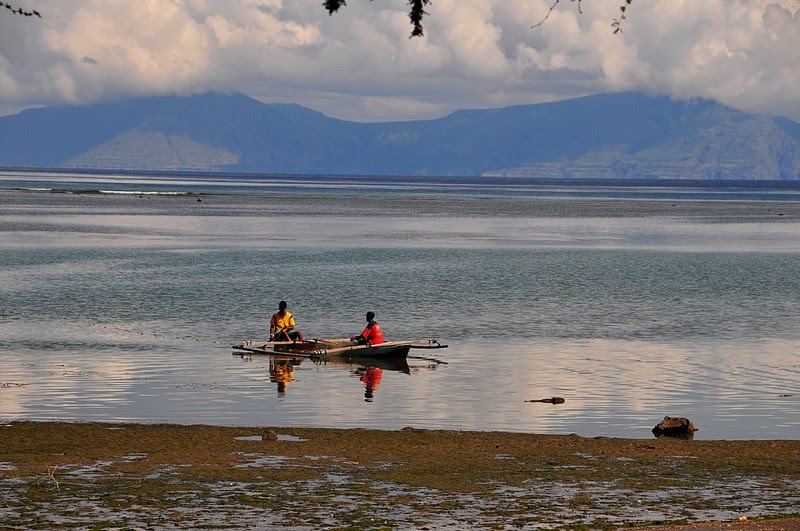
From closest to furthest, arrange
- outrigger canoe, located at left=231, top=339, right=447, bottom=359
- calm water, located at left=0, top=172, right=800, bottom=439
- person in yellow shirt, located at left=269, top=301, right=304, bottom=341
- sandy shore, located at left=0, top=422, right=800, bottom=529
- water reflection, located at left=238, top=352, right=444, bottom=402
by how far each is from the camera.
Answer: sandy shore, located at left=0, top=422, right=800, bottom=529 → calm water, located at left=0, top=172, right=800, bottom=439 → water reflection, located at left=238, top=352, right=444, bottom=402 → outrigger canoe, located at left=231, top=339, right=447, bottom=359 → person in yellow shirt, located at left=269, top=301, right=304, bottom=341

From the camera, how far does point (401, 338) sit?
146 feet

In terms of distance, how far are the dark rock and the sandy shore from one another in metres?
1.04

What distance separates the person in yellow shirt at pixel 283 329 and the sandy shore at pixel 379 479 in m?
14.5

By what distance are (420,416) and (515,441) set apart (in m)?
4.79

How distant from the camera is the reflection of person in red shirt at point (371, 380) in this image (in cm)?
3213

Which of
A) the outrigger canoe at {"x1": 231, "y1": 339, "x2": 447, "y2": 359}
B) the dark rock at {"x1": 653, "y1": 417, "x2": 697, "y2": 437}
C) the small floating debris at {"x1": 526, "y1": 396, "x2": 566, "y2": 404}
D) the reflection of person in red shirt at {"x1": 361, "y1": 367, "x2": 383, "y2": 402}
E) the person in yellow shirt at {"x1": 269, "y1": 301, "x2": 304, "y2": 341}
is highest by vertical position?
the person in yellow shirt at {"x1": 269, "y1": 301, "x2": 304, "y2": 341}

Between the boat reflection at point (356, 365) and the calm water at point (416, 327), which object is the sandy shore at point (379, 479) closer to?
the calm water at point (416, 327)

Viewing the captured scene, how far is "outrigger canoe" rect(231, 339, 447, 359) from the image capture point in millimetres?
38281

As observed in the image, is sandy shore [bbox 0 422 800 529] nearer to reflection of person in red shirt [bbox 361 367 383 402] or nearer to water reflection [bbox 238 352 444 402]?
reflection of person in red shirt [bbox 361 367 383 402]

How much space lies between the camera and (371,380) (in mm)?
34688

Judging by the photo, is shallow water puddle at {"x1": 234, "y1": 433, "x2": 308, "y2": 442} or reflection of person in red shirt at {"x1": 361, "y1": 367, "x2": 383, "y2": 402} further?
reflection of person in red shirt at {"x1": 361, "y1": 367, "x2": 383, "y2": 402}

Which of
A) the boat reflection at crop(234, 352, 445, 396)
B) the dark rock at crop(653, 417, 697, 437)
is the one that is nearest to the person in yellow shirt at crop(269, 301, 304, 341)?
the boat reflection at crop(234, 352, 445, 396)

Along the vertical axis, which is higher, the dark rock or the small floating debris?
the small floating debris

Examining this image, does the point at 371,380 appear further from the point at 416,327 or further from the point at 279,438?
the point at 416,327
